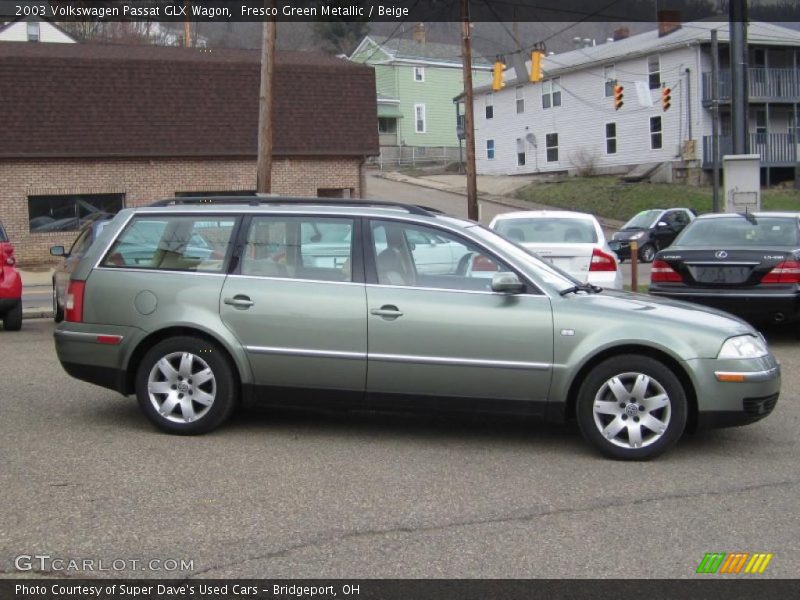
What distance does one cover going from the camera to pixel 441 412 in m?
6.84

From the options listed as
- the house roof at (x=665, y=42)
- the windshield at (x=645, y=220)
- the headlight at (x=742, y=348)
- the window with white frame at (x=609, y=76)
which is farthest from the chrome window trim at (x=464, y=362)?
the window with white frame at (x=609, y=76)

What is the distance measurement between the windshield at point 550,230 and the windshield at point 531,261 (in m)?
5.19

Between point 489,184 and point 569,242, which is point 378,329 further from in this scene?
point 489,184

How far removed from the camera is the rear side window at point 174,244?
7199 millimetres

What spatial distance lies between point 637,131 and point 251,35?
2812 cm

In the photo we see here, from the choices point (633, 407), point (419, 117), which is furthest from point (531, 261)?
point (419, 117)

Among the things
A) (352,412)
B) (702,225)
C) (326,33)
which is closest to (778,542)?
(352,412)

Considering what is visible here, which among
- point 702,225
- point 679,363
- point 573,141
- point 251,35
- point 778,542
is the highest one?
point 251,35

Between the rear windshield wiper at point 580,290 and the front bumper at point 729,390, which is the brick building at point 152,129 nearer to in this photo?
the rear windshield wiper at point 580,290

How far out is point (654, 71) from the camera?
145ft

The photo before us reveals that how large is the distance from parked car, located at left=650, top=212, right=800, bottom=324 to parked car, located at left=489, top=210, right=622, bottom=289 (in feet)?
2.00

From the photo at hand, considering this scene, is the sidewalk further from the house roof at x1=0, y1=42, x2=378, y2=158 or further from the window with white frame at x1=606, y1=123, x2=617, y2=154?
the house roof at x1=0, y1=42, x2=378, y2=158

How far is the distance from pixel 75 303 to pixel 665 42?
132 feet

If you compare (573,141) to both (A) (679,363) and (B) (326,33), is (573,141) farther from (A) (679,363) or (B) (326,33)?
(A) (679,363)
